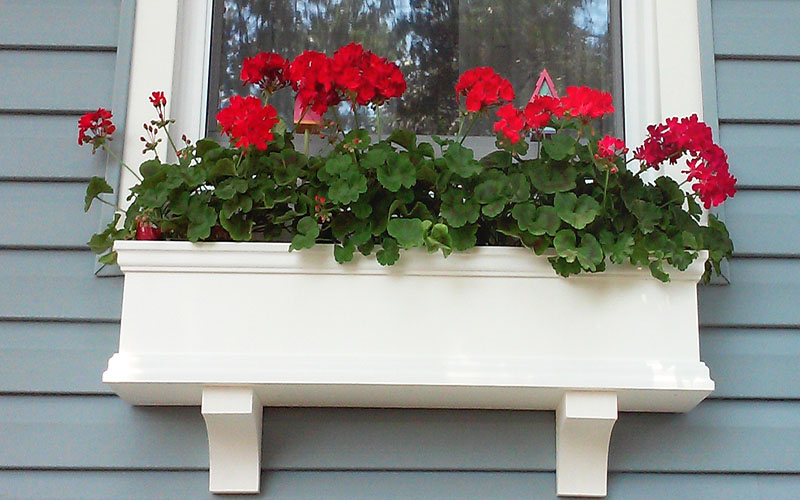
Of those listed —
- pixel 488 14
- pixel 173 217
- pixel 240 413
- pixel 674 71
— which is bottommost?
pixel 240 413

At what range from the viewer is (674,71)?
1.62 m

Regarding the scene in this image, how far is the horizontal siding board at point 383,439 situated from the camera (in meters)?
1.48

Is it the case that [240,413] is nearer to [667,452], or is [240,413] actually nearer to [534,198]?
[534,198]

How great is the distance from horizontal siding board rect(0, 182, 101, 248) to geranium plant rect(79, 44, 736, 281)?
0.12 meters

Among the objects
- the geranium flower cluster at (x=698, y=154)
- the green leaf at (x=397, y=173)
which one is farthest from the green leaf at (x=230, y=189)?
the geranium flower cluster at (x=698, y=154)

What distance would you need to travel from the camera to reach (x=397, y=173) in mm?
1373

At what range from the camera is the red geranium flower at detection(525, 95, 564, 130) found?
4.52ft

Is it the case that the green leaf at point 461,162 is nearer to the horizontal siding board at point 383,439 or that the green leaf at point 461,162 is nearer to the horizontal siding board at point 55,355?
the horizontal siding board at point 383,439

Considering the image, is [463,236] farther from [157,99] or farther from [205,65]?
[205,65]

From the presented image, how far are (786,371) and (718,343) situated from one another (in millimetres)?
124

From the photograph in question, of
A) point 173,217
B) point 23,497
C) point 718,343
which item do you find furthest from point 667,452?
point 23,497

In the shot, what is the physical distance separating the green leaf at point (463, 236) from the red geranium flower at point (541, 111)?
0.62 feet

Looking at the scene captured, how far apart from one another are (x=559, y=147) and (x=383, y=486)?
632 mm

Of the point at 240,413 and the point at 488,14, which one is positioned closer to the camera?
the point at 240,413
